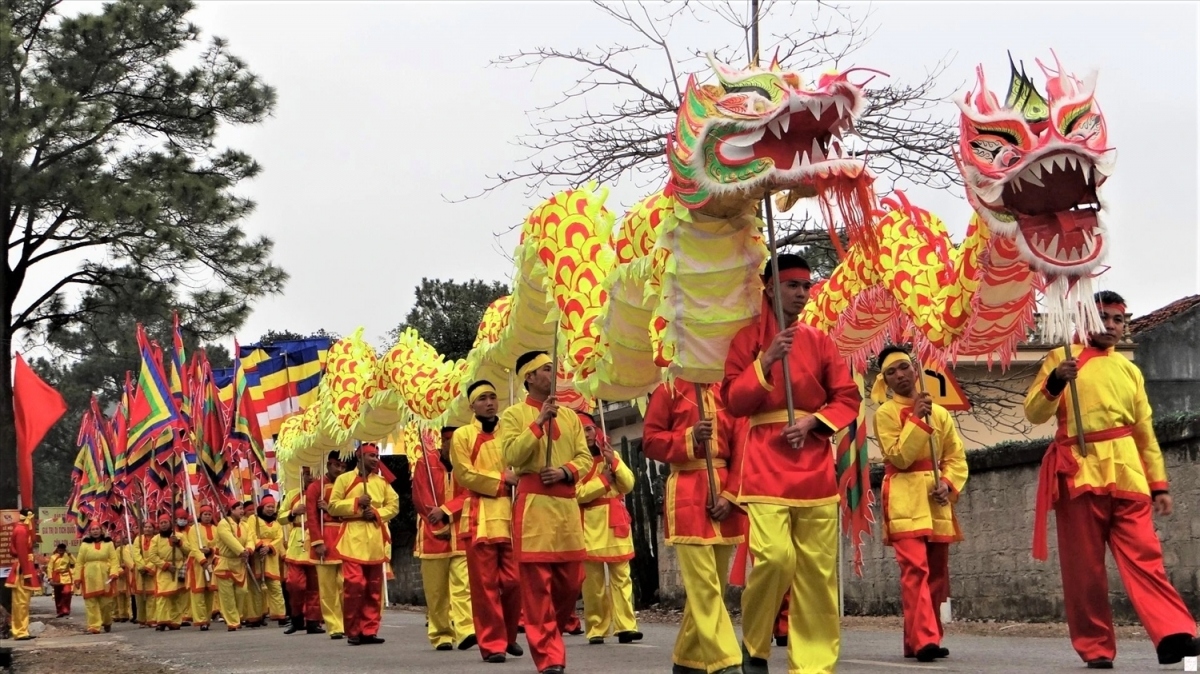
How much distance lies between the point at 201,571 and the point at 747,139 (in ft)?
54.3

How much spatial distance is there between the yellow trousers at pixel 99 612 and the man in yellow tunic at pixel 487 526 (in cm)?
1395

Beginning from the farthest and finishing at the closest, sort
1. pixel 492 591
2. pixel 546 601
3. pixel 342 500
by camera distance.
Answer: pixel 342 500 < pixel 492 591 < pixel 546 601

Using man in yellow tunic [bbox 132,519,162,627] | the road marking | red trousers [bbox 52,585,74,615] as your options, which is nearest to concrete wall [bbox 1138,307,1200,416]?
man in yellow tunic [bbox 132,519,162,627]

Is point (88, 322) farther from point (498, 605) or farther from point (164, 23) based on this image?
point (498, 605)

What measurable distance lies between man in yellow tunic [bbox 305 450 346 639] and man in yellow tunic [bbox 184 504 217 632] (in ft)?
19.6

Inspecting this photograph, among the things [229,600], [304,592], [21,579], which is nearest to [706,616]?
[304,592]

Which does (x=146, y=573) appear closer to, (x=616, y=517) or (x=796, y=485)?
(x=616, y=517)

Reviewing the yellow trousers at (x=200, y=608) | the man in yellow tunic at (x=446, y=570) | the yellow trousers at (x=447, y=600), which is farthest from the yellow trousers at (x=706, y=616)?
the yellow trousers at (x=200, y=608)

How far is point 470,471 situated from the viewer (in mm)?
11336

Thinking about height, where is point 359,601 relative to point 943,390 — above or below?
below

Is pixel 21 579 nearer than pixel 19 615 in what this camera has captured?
No

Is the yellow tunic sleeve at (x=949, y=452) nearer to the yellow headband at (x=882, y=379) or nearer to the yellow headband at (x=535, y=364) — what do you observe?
the yellow headband at (x=882, y=379)

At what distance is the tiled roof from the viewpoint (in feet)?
80.5

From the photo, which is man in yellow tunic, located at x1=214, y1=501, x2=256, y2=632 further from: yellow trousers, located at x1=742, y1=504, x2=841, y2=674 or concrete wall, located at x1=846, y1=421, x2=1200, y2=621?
yellow trousers, located at x1=742, y1=504, x2=841, y2=674
